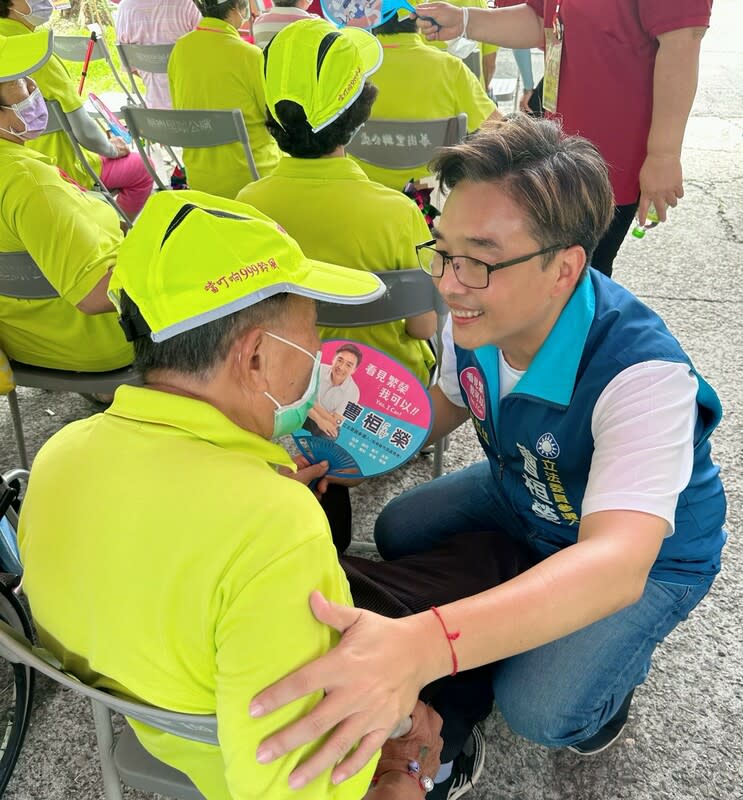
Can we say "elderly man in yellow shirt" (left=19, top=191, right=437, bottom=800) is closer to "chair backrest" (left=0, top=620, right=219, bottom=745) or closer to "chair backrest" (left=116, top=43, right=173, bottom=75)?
"chair backrest" (left=0, top=620, right=219, bottom=745)

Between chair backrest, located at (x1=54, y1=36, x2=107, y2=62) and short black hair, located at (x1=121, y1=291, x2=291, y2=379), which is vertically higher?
short black hair, located at (x1=121, y1=291, x2=291, y2=379)

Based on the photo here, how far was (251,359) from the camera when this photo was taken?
971mm

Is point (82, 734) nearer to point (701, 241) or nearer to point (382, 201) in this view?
point (382, 201)

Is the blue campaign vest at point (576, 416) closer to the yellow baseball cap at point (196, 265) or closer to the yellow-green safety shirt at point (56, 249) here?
the yellow baseball cap at point (196, 265)

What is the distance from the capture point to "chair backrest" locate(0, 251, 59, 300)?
1.97 m

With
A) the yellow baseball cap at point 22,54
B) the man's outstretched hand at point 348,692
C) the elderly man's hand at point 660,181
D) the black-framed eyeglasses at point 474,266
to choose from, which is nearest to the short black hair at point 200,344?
the man's outstretched hand at point 348,692

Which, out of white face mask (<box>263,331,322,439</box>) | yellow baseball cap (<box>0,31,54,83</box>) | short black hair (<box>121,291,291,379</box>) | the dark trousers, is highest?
yellow baseball cap (<box>0,31,54,83</box>)

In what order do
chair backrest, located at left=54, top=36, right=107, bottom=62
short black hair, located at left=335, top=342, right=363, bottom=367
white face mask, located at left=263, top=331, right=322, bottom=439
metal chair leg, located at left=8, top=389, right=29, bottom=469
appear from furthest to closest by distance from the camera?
1. chair backrest, located at left=54, top=36, right=107, bottom=62
2. metal chair leg, located at left=8, top=389, right=29, bottom=469
3. short black hair, located at left=335, top=342, right=363, bottom=367
4. white face mask, located at left=263, top=331, right=322, bottom=439

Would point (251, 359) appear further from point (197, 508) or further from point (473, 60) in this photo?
point (473, 60)

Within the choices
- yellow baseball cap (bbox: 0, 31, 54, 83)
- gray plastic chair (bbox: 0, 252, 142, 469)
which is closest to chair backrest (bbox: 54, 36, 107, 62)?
yellow baseball cap (bbox: 0, 31, 54, 83)

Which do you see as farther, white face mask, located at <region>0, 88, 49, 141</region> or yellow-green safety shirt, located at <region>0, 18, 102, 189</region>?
yellow-green safety shirt, located at <region>0, 18, 102, 189</region>

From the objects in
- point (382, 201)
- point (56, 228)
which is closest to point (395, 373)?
point (382, 201)

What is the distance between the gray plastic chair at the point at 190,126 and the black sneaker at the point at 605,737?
2.45 m

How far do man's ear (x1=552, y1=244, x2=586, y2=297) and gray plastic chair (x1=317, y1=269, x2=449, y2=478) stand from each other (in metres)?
0.60
